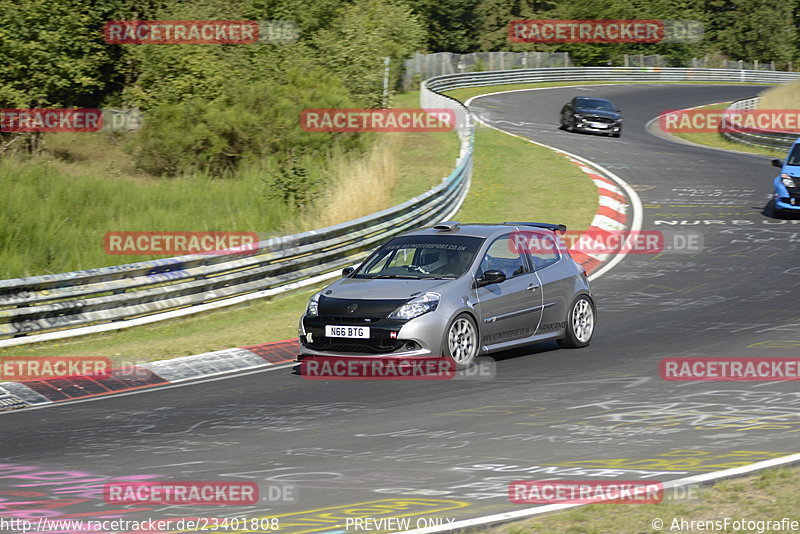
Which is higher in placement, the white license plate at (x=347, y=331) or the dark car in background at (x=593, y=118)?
the dark car in background at (x=593, y=118)

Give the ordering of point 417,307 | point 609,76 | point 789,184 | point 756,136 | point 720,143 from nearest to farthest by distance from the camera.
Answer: point 417,307 < point 789,184 < point 756,136 < point 720,143 < point 609,76

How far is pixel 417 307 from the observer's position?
34.4 ft

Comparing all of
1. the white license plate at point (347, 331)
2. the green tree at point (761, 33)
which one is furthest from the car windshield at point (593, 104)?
the green tree at point (761, 33)

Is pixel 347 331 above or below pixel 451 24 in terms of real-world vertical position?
below

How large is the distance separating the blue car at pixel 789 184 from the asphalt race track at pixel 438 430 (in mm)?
7536

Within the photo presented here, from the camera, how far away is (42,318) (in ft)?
43.7

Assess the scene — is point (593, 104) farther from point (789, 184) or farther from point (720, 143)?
point (789, 184)

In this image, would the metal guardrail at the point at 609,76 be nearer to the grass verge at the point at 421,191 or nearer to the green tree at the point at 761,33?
the green tree at the point at 761,33

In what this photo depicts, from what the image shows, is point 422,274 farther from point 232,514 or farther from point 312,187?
point 312,187

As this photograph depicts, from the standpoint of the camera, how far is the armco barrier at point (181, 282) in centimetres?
1323

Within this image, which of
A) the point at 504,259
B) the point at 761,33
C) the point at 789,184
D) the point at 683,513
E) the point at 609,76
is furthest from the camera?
the point at 761,33

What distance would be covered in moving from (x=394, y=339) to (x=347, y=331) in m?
0.52

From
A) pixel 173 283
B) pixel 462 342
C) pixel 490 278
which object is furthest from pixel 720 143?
pixel 462 342

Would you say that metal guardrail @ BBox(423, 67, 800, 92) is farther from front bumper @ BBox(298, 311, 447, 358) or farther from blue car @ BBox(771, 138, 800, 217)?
front bumper @ BBox(298, 311, 447, 358)
